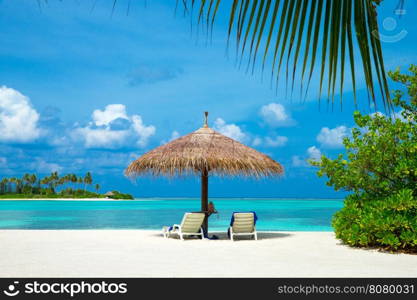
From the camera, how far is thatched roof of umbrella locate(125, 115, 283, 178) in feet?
28.0

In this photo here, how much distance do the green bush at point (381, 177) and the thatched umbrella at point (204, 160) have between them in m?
1.48

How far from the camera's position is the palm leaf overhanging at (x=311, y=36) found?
0.90 m

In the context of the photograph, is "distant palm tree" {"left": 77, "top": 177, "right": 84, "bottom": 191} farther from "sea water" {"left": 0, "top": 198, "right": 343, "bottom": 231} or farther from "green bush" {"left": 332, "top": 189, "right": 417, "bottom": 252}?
"green bush" {"left": 332, "top": 189, "right": 417, "bottom": 252}

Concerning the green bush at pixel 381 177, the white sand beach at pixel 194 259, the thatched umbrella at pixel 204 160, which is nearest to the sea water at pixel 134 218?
the thatched umbrella at pixel 204 160

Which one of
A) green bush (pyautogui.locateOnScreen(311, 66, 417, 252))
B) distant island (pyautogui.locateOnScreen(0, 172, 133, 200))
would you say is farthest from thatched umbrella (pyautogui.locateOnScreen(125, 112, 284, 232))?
distant island (pyautogui.locateOnScreen(0, 172, 133, 200))

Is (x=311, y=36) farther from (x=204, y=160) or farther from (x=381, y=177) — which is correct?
(x=204, y=160)

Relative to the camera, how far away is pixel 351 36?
2.98 feet

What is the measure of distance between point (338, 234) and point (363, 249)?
734mm

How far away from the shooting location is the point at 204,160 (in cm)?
840

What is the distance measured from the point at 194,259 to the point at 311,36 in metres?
5.27

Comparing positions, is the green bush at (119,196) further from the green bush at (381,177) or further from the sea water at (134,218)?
the green bush at (381,177)

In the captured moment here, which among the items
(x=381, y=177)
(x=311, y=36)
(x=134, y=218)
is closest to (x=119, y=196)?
(x=134, y=218)

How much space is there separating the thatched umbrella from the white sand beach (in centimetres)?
124

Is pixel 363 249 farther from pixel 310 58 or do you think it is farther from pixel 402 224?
pixel 310 58
